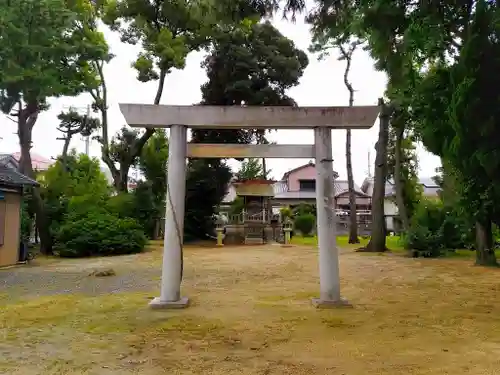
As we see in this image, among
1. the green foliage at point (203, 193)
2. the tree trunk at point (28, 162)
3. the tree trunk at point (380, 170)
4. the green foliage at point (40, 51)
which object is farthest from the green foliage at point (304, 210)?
the green foliage at point (40, 51)

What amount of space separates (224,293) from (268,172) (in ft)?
75.1

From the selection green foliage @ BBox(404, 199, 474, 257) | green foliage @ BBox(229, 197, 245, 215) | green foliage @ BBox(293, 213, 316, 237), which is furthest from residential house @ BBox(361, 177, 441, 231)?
green foliage @ BBox(404, 199, 474, 257)

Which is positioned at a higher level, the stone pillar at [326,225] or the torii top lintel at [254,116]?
the torii top lintel at [254,116]

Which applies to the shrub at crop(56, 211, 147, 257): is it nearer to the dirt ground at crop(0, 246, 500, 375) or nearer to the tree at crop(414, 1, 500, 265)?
the dirt ground at crop(0, 246, 500, 375)

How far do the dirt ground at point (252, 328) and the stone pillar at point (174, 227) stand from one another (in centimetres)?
30

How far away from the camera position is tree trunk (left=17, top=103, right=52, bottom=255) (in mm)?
15250

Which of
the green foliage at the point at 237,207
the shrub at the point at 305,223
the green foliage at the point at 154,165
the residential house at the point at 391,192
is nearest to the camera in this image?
the green foliage at the point at 154,165

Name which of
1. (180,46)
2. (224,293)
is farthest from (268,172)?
(224,293)

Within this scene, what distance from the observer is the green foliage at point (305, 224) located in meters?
26.0

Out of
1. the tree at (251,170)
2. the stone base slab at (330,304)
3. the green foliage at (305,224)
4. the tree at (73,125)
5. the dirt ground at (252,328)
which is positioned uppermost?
the tree at (73,125)

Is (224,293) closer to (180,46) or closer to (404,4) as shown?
(404,4)

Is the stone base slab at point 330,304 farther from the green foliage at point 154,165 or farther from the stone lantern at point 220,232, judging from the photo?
the green foliage at point 154,165

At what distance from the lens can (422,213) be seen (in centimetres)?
1538

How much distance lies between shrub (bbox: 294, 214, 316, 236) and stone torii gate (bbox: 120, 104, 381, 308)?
20.1 m
